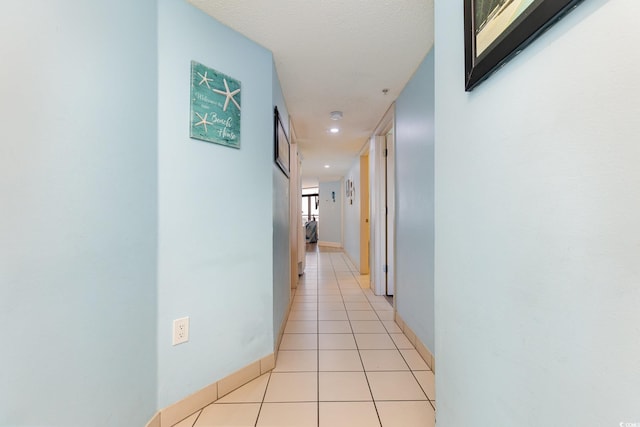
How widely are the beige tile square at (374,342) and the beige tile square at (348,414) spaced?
0.65 metres

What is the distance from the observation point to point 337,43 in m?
1.63

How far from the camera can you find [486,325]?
73 centimetres

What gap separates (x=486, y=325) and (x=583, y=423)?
0.91 ft

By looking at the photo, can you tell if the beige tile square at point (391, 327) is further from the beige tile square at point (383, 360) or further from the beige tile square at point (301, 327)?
the beige tile square at point (301, 327)

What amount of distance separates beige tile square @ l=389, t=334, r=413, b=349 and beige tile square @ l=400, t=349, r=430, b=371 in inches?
2.6

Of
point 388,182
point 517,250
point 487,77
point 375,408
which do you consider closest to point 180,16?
point 487,77

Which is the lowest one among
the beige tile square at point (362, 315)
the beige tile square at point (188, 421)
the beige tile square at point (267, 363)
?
the beige tile square at point (362, 315)

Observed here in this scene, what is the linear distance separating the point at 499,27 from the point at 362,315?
261cm

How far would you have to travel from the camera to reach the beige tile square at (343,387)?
57.8 inches

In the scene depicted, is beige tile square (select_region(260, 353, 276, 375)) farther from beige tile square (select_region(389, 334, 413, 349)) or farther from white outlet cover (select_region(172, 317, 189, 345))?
beige tile square (select_region(389, 334, 413, 349))

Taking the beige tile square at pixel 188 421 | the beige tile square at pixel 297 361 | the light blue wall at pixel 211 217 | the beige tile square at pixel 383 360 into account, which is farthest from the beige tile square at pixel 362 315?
the beige tile square at pixel 188 421

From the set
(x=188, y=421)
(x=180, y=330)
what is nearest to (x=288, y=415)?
(x=188, y=421)

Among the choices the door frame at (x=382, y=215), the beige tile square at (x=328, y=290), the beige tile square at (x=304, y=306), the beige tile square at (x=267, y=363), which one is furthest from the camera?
the beige tile square at (x=328, y=290)

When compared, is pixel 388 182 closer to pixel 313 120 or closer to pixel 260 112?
pixel 313 120
